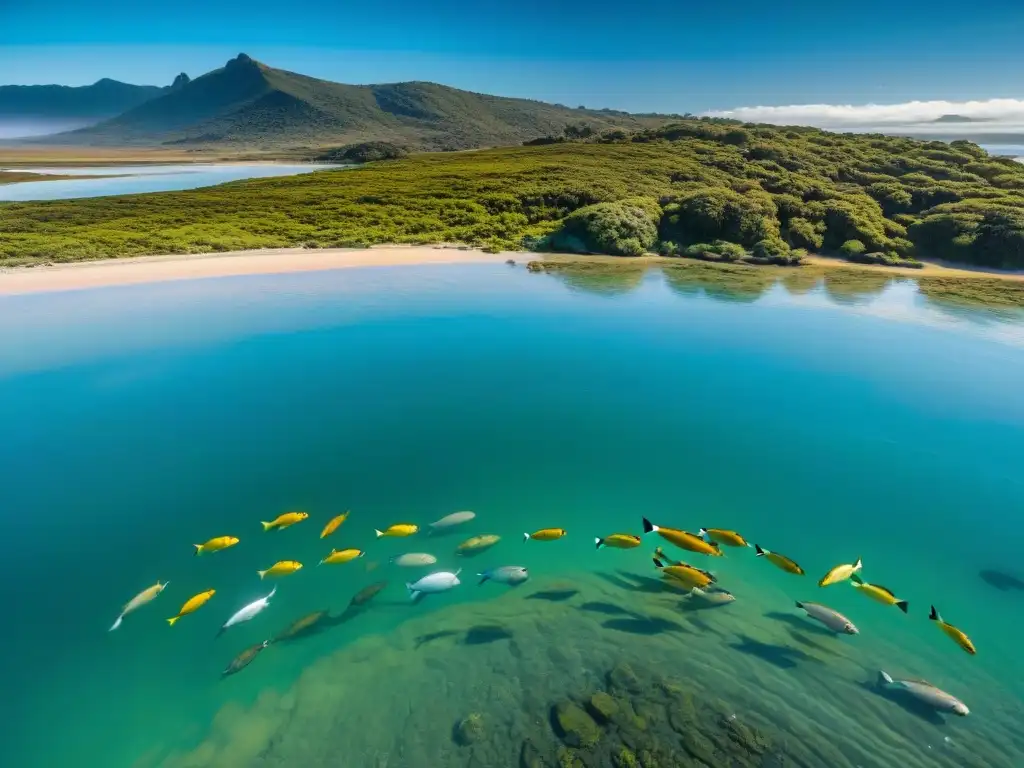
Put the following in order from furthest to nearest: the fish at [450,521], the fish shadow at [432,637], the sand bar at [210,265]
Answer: the sand bar at [210,265] → the fish at [450,521] → the fish shadow at [432,637]

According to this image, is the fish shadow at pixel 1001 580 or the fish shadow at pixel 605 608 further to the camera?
the fish shadow at pixel 1001 580


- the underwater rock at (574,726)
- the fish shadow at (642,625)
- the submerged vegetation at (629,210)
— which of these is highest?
the submerged vegetation at (629,210)

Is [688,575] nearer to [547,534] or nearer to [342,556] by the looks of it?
[547,534]

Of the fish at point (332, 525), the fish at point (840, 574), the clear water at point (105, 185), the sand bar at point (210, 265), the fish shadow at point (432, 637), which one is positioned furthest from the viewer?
the clear water at point (105, 185)

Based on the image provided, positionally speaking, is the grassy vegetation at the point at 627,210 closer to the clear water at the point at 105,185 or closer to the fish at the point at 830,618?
the clear water at the point at 105,185

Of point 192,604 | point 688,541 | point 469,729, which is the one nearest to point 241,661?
point 192,604

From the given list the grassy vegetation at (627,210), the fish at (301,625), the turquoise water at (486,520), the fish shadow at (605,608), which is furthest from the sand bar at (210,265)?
the fish shadow at (605,608)

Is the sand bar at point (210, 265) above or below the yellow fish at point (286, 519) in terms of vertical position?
above
